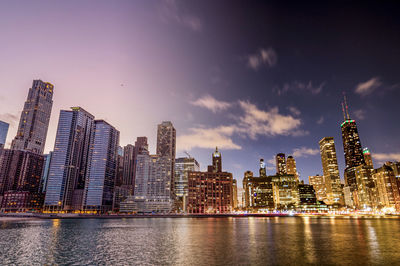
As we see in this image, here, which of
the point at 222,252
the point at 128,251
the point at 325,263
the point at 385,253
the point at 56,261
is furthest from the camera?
the point at 128,251

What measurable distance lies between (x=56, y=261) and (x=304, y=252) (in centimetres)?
3555

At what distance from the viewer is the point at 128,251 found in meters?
41.1

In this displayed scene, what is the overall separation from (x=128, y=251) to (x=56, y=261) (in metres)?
10.9

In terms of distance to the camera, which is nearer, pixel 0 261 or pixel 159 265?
pixel 159 265

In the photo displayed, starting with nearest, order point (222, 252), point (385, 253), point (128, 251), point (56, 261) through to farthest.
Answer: point (56, 261)
point (385, 253)
point (222, 252)
point (128, 251)

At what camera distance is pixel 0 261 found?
3394 cm

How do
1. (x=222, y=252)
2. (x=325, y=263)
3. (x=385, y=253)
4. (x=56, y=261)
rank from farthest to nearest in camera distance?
1. (x=222, y=252)
2. (x=385, y=253)
3. (x=56, y=261)
4. (x=325, y=263)

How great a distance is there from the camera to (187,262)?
31.7 metres

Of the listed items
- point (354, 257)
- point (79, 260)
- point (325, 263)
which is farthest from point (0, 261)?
point (354, 257)

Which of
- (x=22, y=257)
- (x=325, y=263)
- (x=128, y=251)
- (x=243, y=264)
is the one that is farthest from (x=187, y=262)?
(x=22, y=257)

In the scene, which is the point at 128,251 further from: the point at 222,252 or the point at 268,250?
the point at 268,250

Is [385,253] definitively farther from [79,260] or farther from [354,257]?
[79,260]

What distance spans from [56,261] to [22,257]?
739 cm

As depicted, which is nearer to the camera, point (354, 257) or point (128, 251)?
point (354, 257)
